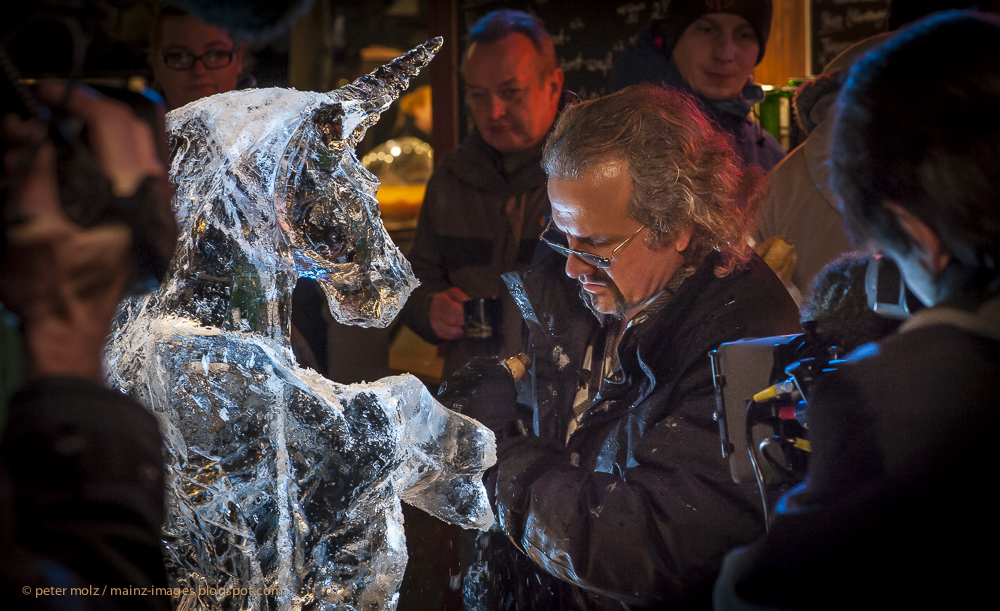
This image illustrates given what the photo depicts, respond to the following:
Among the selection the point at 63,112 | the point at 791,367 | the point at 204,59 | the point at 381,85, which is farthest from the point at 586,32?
the point at 63,112

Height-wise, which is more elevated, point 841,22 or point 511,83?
point 841,22

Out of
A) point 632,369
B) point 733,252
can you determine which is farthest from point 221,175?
point 733,252

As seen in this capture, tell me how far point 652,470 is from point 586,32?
139 centimetres

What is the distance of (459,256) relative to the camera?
1771 mm

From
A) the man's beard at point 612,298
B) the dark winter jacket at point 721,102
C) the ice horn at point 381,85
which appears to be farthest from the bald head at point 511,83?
the ice horn at point 381,85

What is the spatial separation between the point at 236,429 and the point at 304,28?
600 millimetres

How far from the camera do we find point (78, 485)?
74 cm

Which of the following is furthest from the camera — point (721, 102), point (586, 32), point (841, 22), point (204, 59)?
point (841, 22)

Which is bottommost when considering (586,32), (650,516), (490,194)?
(650,516)

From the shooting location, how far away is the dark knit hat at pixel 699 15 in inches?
69.1

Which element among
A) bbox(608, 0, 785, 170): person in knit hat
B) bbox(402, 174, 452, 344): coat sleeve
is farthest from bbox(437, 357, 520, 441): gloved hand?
bbox(608, 0, 785, 170): person in knit hat

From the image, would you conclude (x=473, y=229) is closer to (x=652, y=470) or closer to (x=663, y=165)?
(x=663, y=165)

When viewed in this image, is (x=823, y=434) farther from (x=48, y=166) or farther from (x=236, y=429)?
(x=48, y=166)

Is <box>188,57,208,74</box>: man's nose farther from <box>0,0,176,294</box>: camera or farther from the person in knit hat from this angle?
the person in knit hat
